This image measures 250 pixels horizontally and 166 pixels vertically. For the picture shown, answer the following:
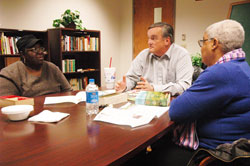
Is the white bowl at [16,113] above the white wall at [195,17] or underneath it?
underneath

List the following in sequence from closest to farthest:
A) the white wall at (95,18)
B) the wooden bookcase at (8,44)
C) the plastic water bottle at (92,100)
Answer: the plastic water bottle at (92,100)
the wooden bookcase at (8,44)
the white wall at (95,18)

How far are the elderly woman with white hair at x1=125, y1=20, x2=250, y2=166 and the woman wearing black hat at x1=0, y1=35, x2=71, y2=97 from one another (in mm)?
1364

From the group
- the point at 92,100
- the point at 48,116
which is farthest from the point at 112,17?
the point at 48,116

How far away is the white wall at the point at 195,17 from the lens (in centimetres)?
400

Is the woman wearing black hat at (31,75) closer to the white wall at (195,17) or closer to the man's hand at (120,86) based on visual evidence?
the man's hand at (120,86)

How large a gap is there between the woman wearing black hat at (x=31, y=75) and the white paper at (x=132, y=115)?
3.44ft

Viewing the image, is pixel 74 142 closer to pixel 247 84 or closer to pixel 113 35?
pixel 247 84

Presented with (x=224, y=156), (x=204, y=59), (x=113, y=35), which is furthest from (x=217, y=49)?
(x=113, y=35)

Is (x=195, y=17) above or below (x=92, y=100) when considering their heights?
above

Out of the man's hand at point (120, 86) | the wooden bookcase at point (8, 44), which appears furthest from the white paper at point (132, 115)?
the wooden bookcase at point (8, 44)

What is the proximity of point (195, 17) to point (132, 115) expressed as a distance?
3677mm

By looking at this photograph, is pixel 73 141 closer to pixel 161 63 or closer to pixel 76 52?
pixel 161 63

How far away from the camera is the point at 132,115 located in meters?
1.22

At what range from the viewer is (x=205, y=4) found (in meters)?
4.12
